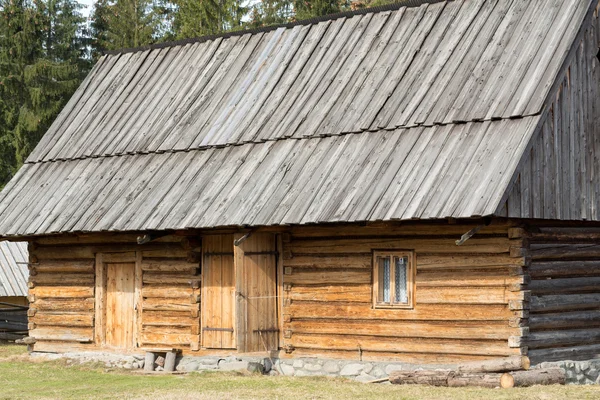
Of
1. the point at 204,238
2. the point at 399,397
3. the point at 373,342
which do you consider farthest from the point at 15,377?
the point at 399,397

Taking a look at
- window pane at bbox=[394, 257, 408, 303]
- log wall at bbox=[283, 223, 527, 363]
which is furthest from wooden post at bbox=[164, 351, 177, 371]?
window pane at bbox=[394, 257, 408, 303]

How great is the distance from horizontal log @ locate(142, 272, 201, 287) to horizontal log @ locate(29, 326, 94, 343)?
1818 mm

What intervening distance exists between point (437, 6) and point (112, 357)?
892 cm

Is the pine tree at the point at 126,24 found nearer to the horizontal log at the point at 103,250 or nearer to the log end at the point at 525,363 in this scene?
the horizontal log at the point at 103,250

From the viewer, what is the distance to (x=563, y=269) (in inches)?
752

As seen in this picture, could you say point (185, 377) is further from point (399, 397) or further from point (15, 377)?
point (399, 397)

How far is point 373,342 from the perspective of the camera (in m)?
19.2

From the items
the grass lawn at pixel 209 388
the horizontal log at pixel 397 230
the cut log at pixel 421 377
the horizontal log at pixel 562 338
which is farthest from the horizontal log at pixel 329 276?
the horizontal log at pixel 562 338

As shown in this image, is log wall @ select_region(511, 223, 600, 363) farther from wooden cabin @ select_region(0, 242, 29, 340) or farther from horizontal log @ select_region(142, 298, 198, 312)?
wooden cabin @ select_region(0, 242, 29, 340)

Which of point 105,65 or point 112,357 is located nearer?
point 112,357

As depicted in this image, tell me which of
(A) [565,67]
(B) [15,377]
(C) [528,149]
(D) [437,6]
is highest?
(D) [437,6]

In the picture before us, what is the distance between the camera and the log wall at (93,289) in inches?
851

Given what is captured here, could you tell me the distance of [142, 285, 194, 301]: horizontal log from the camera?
70.9ft

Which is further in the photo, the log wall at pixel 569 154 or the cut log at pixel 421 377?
the log wall at pixel 569 154
